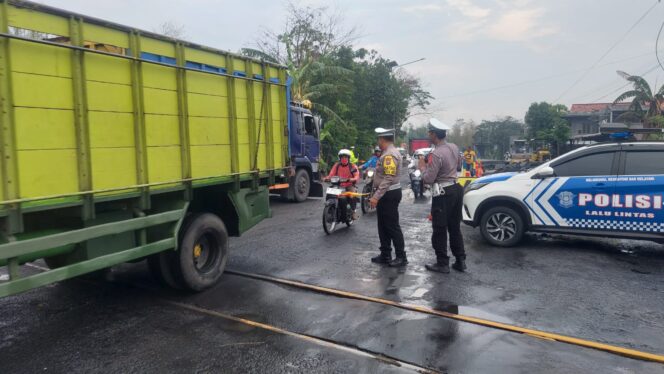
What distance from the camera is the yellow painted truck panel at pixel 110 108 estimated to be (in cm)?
335

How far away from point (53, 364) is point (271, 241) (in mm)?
4590

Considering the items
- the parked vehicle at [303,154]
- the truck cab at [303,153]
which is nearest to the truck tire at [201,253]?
the parked vehicle at [303,154]

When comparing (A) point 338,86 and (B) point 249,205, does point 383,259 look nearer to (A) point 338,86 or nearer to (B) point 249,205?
(B) point 249,205

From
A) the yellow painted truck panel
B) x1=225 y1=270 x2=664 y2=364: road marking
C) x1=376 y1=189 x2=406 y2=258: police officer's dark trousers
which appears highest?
the yellow painted truck panel

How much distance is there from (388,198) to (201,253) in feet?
8.20

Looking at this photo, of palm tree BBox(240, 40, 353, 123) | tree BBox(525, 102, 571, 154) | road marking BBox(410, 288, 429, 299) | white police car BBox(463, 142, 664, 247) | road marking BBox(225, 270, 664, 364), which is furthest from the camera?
tree BBox(525, 102, 571, 154)

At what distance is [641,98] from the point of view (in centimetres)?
2516

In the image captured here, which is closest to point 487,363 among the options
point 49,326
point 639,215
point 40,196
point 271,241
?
point 40,196

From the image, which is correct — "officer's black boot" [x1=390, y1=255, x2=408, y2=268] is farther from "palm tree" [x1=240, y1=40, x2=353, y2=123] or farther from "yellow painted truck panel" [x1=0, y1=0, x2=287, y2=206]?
"palm tree" [x1=240, y1=40, x2=353, y2=123]

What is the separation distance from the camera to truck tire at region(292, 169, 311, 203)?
44.6ft

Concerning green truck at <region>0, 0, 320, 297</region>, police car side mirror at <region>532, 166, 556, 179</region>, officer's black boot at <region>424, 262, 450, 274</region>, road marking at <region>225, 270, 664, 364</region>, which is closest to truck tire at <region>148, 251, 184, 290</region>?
green truck at <region>0, 0, 320, 297</region>

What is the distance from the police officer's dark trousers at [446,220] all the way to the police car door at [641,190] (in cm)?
242

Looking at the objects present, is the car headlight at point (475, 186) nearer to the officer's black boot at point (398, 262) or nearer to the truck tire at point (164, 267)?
the officer's black boot at point (398, 262)

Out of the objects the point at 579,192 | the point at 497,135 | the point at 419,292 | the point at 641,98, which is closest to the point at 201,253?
the point at 419,292
